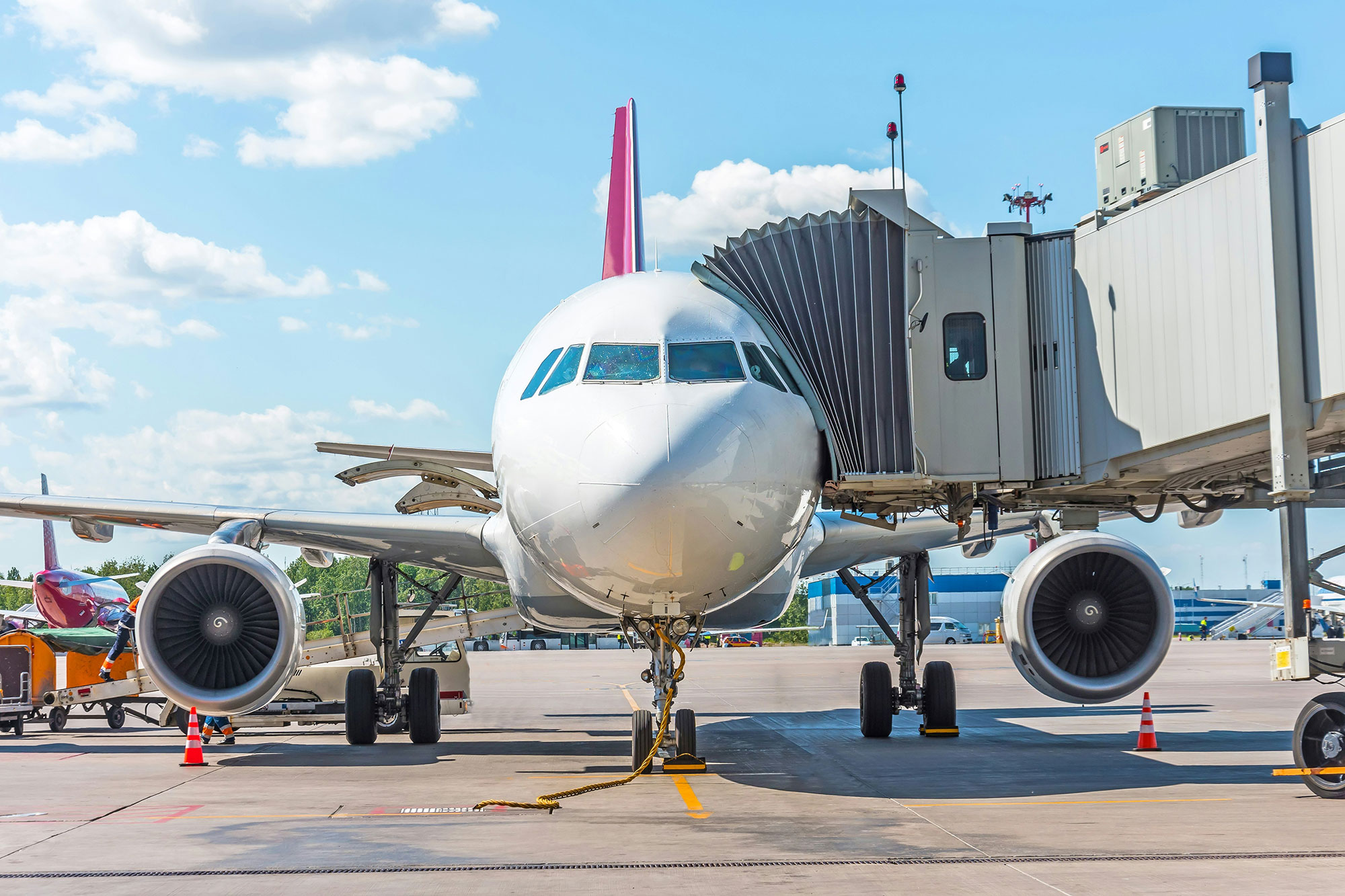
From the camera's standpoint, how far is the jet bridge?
945cm

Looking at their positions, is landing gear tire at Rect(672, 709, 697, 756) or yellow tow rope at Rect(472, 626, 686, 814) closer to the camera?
yellow tow rope at Rect(472, 626, 686, 814)

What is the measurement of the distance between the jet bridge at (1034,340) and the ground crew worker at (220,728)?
914cm

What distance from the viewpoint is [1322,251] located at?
8.70 meters

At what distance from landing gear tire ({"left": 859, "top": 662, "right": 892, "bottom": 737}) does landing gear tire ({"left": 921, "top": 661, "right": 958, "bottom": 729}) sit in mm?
495

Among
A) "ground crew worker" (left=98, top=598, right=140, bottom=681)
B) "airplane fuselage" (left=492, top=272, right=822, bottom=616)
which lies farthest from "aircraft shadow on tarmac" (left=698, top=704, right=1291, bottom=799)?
"ground crew worker" (left=98, top=598, right=140, bottom=681)

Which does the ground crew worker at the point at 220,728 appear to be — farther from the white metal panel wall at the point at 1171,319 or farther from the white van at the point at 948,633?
the white van at the point at 948,633

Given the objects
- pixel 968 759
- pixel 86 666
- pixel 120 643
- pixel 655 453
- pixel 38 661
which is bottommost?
pixel 968 759

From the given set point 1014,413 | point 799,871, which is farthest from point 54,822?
point 1014,413

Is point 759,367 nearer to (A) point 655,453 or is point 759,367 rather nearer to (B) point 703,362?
(B) point 703,362

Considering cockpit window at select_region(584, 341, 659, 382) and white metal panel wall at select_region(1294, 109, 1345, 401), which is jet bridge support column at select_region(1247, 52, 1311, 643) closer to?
white metal panel wall at select_region(1294, 109, 1345, 401)

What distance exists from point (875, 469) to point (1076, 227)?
2783mm

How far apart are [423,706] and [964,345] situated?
841cm

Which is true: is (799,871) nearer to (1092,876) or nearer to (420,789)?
(1092,876)

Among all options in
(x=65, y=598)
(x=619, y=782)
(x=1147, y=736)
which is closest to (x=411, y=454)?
(x=619, y=782)
